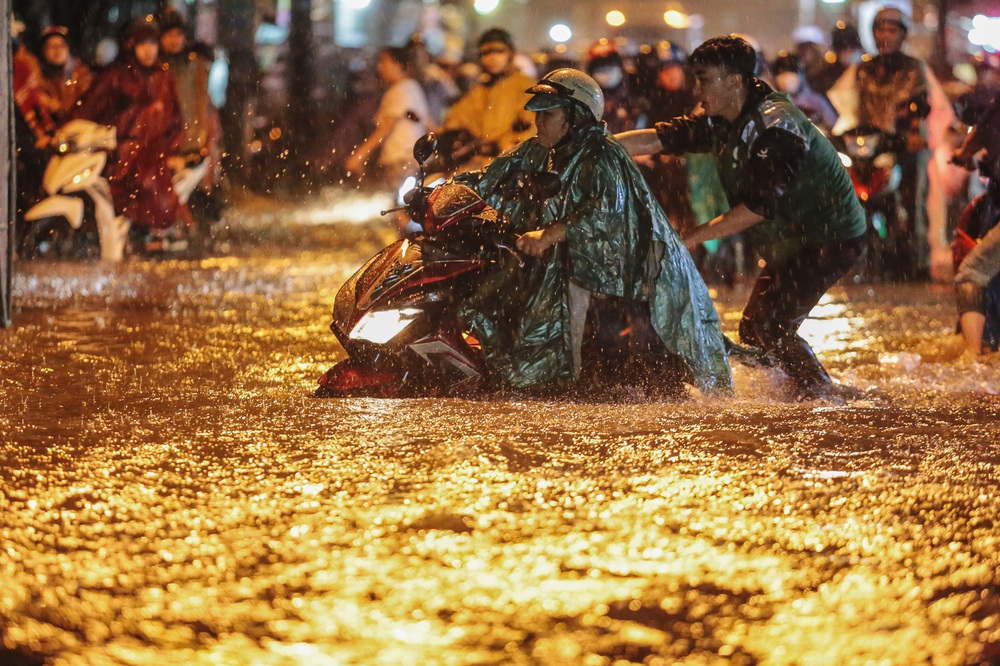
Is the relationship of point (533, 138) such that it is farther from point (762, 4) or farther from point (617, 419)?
point (762, 4)

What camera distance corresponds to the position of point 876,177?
40.4 feet

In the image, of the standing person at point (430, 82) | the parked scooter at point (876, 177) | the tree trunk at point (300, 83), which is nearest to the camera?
the parked scooter at point (876, 177)

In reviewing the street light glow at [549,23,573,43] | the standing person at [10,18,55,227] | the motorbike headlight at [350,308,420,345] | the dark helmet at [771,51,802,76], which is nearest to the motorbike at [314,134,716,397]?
the motorbike headlight at [350,308,420,345]

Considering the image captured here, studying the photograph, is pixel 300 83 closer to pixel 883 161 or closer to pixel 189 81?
pixel 189 81

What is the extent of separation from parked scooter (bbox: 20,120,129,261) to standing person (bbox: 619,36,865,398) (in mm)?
7664

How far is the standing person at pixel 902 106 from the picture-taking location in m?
12.0

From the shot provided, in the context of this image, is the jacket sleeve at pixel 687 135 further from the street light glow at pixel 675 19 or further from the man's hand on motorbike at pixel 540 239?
the street light glow at pixel 675 19

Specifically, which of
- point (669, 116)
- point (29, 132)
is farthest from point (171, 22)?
point (669, 116)

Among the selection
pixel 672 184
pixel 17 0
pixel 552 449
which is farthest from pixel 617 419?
pixel 17 0

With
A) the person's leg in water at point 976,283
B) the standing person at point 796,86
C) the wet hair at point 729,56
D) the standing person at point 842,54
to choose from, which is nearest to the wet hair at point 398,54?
the standing person at point 796,86

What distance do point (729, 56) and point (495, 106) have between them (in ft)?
19.9

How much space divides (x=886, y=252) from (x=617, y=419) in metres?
7.96

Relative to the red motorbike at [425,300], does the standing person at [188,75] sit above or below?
above

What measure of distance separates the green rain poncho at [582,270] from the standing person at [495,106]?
5.45 m
